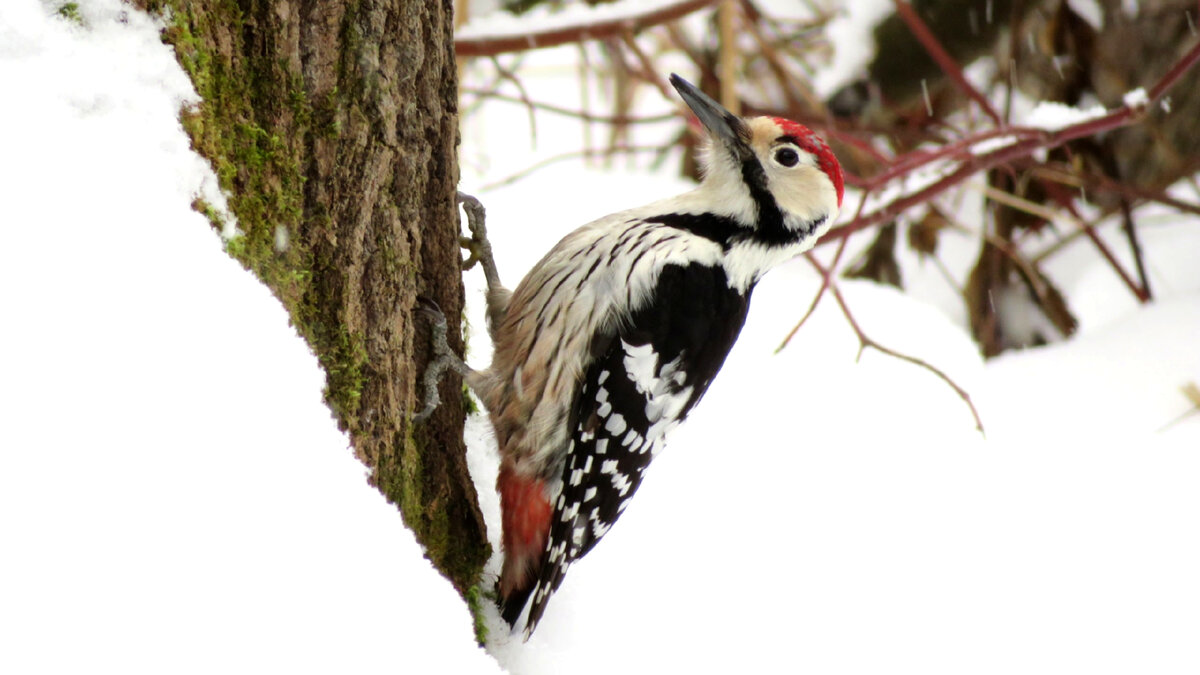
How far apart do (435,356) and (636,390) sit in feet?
1.72

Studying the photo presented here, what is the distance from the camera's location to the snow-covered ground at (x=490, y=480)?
105 centimetres

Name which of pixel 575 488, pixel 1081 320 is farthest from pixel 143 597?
pixel 1081 320

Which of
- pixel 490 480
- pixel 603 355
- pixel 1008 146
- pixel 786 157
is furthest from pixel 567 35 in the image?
pixel 490 480

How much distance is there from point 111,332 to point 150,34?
0.43 meters

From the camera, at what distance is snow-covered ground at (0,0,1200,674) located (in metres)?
1.05

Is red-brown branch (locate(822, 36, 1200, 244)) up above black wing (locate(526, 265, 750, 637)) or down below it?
above

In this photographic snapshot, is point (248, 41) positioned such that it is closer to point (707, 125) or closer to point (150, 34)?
point (150, 34)

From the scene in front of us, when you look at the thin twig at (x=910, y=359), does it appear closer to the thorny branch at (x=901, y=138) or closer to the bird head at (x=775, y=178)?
the thorny branch at (x=901, y=138)

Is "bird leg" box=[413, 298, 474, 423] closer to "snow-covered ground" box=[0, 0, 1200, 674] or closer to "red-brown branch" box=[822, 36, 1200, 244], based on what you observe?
"snow-covered ground" box=[0, 0, 1200, 674]

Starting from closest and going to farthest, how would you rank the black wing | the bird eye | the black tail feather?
the black tail feather < the black wing < the bird eye

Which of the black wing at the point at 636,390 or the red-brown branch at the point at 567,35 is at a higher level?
the red-brown branch at the point at 567,35

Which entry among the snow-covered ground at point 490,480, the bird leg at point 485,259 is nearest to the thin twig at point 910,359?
the snow-covered ground at point 490,480

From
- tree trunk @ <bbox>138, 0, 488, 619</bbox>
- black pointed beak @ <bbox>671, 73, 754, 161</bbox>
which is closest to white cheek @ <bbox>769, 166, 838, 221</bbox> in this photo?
black pointed beak @ <bbox>671, 73, 754, 161</bbox>

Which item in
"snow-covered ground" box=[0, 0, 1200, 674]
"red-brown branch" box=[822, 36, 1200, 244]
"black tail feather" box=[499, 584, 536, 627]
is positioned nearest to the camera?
"snow-covered ground" box=[0, 0, 1200, 674]
